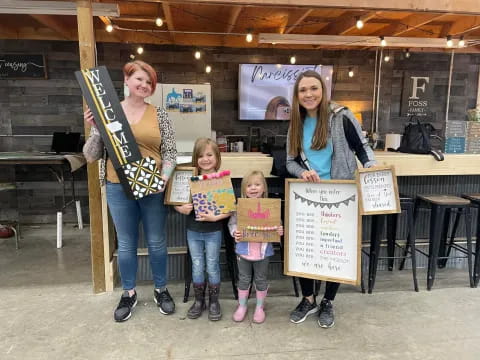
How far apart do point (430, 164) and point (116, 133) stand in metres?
2.40

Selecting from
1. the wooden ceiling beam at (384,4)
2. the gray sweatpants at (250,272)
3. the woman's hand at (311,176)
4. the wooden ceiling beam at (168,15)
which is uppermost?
the wooden ceiling beam at (168,15)

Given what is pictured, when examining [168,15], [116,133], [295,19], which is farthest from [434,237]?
[168,15]

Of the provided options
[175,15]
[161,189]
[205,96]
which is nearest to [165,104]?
[205,96]

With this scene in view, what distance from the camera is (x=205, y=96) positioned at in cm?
461

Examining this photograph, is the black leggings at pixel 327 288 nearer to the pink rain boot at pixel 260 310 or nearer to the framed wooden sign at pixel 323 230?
the framed wooden sign at pixel 323 230

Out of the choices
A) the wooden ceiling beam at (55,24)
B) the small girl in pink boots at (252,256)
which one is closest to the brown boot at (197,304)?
the small girl in pink boots at (252,256)

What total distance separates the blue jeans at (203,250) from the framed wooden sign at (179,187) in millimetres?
217

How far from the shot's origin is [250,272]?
7.75 feet

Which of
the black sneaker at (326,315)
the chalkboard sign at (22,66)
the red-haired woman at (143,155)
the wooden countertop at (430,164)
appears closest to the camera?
the red-haired woman at (143,155)

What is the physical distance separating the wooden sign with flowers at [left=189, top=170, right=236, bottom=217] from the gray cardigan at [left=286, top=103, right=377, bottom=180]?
0.45 m

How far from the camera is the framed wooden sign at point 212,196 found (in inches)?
89.4

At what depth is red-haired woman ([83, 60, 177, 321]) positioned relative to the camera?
2.19 m

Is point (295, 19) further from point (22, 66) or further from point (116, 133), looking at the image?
point (22, 66)

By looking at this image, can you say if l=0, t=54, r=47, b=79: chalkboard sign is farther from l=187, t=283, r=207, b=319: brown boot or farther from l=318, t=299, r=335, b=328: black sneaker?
l=318, t=299, r=335, b=328: black sneaker
